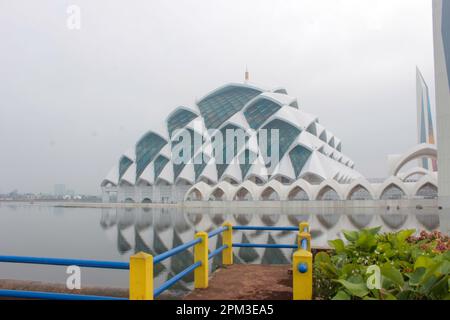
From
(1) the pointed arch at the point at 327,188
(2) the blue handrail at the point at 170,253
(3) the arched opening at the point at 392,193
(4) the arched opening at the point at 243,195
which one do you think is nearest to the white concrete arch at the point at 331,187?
(1) the pointed arch at the point at 327,188

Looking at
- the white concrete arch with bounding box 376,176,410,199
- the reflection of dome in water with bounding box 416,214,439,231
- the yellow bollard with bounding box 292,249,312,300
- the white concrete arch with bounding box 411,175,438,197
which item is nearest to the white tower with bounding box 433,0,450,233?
the white concrete arch with bounding box 411,175,438,197

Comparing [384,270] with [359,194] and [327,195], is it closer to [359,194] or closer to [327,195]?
[359,194]

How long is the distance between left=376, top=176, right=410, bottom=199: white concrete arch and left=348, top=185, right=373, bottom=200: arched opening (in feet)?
5.55

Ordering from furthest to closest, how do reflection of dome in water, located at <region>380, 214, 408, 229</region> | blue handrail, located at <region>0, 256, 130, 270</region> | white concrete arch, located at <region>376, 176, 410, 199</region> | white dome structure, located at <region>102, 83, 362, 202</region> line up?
white dome structure, located at <region>102, 83, 362, 202</region> < white concrete arch, located at <region>376, 176, 410, 199</region> < reflection of dome in water, located at <region>380, 214, 408, 229</region> < blue handrail, located at <region>0, 256, 130, 270</region>

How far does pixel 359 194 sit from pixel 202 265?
169ft

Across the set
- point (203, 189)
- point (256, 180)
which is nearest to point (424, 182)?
point (256, 180)

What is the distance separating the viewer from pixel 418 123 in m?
83.9

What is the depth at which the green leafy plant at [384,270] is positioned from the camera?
2.85 m

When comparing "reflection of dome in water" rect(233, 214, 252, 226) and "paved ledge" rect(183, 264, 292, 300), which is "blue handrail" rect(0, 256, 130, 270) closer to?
"paved ledge" rect(183, 264, 292, 300)

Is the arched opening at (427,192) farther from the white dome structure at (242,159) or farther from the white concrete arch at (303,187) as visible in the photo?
the white concrete arch at (303,187)

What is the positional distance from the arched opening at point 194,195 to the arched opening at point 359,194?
22113 mm

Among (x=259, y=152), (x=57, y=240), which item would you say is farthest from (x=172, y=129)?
(x=57, y=240)

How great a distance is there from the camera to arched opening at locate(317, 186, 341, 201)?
5077cm

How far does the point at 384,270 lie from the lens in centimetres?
306
